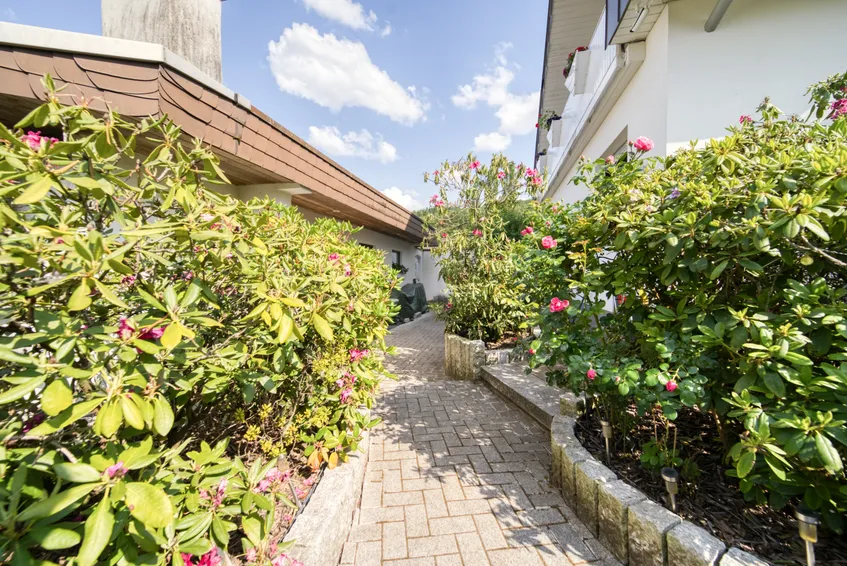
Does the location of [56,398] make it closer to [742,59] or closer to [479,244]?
[479,244]

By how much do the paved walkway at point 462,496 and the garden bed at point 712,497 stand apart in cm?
50

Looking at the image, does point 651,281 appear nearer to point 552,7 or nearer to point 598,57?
point 598,57

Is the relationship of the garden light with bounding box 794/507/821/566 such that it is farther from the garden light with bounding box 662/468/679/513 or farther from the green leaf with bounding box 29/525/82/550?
the green leaf with bounding box 29/525/82/550

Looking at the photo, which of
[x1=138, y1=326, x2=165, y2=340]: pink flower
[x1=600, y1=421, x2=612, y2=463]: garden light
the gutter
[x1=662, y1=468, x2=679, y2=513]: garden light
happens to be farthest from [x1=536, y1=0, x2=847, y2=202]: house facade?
[x1=138, y1=326, x2=165, y2=340]: pink flower

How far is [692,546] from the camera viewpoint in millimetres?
1458

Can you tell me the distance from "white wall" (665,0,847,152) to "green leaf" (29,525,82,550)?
15.7 feet

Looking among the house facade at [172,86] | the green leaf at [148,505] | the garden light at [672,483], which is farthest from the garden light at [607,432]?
the house facade at [172,86]

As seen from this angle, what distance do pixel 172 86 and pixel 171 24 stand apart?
1436 millimetres

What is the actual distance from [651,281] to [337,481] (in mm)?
2458

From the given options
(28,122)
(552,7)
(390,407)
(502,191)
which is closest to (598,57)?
(502,191)

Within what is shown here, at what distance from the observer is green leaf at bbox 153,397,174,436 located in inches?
38.5

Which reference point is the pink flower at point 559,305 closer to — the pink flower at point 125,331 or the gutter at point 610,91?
the pink flower at point 125,331

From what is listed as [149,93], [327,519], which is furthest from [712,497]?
[149,93]

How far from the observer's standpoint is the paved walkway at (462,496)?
6.47ft
